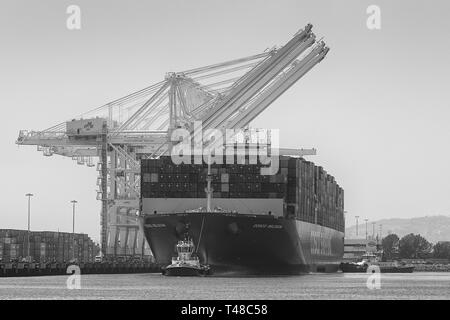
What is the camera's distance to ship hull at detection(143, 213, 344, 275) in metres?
126

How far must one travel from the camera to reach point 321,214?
15525cm

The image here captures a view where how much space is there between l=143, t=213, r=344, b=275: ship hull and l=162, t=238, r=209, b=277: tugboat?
2198 mm

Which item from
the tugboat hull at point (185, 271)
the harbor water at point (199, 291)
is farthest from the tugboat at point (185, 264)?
the harbor water at point (199, 291)

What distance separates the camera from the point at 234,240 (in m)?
127

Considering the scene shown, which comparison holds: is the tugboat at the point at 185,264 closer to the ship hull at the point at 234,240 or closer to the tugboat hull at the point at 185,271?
the tugboat hull at the point at 185,271

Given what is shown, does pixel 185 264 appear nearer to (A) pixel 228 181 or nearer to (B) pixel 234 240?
(B) pixel 234 240

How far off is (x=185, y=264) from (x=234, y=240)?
28.9 ft

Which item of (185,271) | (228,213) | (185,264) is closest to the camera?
(185,271)

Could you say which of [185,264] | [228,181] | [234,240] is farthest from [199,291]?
[228,181]

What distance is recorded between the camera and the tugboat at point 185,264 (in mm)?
119250

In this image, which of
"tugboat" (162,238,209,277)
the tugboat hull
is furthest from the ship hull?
the tugboat hull
